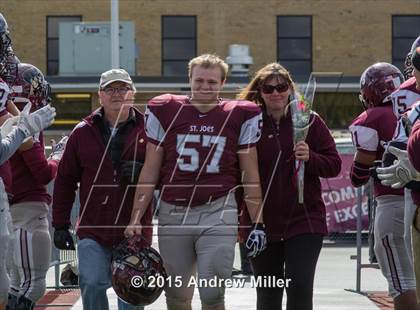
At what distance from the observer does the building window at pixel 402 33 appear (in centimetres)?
4012

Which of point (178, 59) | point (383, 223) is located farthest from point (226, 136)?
point (178, 59)

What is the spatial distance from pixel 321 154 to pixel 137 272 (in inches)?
62.1

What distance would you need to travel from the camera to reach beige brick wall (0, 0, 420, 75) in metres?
39.7

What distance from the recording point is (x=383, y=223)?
24.9 ft

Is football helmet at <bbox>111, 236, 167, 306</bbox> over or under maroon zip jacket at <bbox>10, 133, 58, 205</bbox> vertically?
under

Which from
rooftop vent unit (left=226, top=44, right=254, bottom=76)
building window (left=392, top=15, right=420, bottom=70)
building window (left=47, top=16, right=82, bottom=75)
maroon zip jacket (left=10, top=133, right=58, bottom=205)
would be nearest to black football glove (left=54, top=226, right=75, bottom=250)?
maroon zip jacket (left=10, top=133, right=58, bottom=205)

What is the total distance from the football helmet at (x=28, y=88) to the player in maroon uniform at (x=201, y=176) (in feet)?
4.27

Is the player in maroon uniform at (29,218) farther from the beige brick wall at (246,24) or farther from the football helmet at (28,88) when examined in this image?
the beige brick wall at (246,24)

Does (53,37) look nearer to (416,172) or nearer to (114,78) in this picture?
(114,78)

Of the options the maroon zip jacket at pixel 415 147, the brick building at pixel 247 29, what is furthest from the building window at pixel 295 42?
the maroon zip jacket at pixel 415 147

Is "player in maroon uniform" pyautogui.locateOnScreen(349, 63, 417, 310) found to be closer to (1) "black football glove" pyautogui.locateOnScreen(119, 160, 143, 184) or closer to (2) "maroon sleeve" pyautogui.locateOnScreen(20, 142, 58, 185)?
(1) "black football glove" pyautogui.locateOnScreen(119, 160, 143, 184)

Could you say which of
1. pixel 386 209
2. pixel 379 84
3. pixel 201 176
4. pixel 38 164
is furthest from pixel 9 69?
pixel 386 209

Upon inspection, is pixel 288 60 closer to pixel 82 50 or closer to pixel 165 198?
pixel 82 50

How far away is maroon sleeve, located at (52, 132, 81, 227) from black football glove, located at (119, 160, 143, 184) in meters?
0.38
